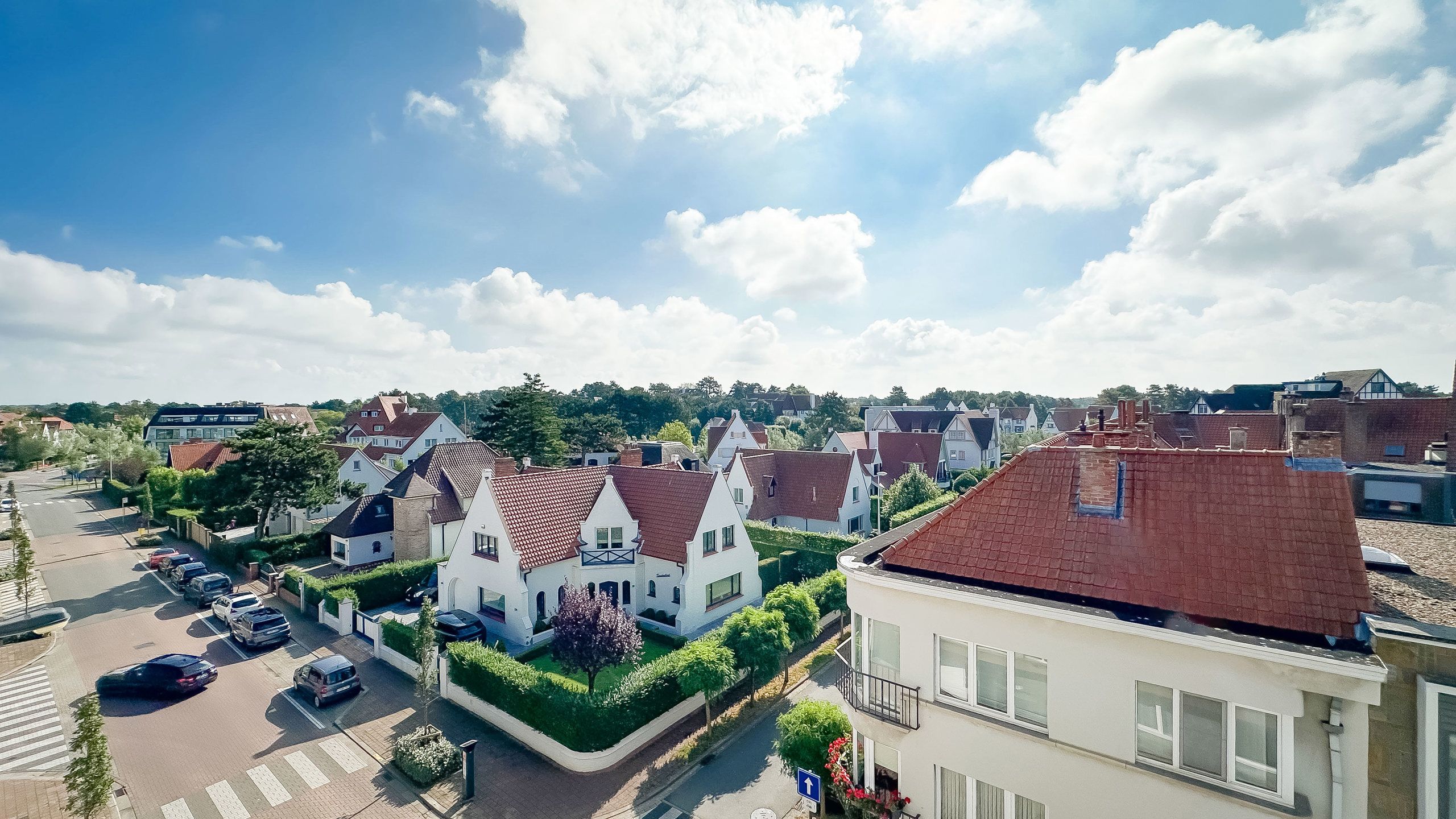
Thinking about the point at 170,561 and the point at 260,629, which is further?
the point at 170,561

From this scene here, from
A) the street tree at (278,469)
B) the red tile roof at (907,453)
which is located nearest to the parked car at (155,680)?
the street tree at (278,469)

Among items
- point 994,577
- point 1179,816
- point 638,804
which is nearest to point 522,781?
point 638,804

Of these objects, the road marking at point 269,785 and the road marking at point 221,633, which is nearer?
the road marking at point 269,785

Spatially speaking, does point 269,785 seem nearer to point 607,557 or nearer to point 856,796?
point 607,557

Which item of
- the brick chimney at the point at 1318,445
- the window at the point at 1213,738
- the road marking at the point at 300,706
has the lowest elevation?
the road marking at the point at 300,706

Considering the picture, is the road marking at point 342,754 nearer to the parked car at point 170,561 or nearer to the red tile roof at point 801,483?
the red tile roof at point 801,483


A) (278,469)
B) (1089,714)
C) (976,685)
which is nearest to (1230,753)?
(1089,714)

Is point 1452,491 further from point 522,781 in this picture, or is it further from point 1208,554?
point 522,781
